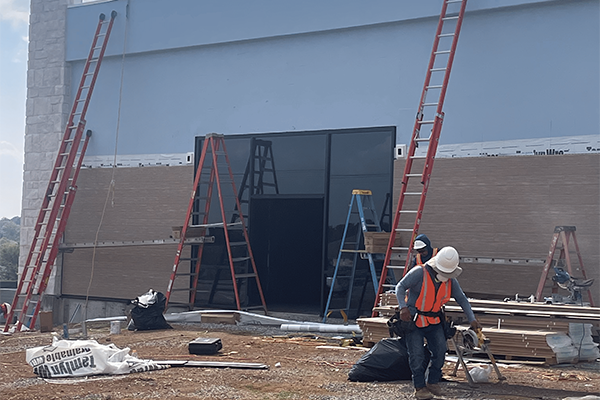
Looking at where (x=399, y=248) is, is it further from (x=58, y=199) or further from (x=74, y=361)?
(x=58, y=199)

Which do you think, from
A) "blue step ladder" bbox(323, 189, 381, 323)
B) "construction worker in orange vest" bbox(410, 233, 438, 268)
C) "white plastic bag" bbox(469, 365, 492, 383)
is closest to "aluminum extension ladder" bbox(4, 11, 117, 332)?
"blue step ladder" bbox(323, 189, 381, 323)

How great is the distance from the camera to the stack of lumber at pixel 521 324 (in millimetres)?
8797

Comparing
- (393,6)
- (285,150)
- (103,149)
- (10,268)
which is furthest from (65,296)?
(10,268)

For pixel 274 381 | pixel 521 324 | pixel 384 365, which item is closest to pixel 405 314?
pixel 384 365

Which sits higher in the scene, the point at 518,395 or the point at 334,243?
the point at 334,243

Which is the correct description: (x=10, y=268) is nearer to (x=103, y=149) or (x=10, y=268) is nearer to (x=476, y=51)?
(x=103, y=149)

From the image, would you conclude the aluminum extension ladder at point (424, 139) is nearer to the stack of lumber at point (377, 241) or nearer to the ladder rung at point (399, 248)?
the ladder rung at point (399, 248)

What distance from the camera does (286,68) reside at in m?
13.5

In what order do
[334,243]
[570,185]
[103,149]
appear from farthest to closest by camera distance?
[103,149] → [334,243] → [570,185]

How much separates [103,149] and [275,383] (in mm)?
9027

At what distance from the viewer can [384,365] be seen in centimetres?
756

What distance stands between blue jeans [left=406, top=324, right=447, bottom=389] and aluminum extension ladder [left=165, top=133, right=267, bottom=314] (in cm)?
611

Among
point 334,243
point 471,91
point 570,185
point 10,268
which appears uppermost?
point 471,91

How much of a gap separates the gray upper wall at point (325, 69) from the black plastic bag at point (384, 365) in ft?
17.0
